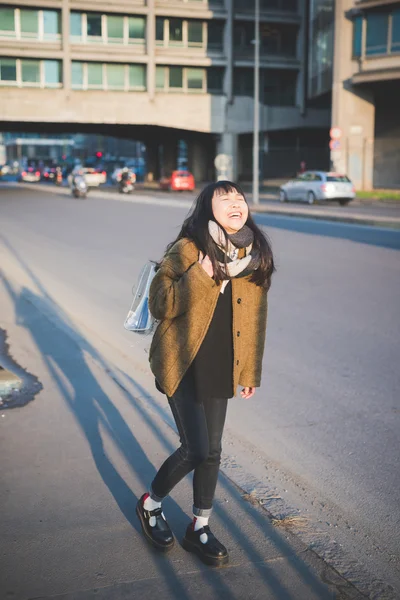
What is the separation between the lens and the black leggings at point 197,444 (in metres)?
3.39

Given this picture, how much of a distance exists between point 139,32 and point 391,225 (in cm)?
Result: 4236

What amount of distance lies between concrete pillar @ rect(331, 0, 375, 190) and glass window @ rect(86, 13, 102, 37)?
20.8 meters

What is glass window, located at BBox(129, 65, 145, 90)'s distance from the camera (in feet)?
194

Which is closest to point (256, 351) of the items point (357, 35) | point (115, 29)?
point (357, 35)

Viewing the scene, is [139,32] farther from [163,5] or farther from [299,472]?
[299,472]

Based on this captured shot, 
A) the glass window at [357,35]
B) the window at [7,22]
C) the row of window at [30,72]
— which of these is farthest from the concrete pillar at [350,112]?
the window at [7,22]

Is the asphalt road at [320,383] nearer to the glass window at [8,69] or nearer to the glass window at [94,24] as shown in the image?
the glass window at [8,69]

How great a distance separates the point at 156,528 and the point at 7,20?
59133mm

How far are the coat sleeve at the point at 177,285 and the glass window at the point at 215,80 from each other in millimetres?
61311

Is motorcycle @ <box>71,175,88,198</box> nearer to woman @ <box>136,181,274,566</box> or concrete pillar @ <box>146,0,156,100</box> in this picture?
concrete pillar @ <box>146,0,156,100</box>

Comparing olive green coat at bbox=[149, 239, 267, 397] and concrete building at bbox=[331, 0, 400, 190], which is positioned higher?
concrete building at bbox=[331, 0, 400, 190]

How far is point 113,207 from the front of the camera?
3331 cm

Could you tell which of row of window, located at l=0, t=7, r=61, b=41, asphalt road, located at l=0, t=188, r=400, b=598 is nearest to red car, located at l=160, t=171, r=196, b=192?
row of window, located at l=0, t=7, r=61, b=41

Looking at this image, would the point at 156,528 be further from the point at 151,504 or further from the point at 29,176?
the point at 29,176
